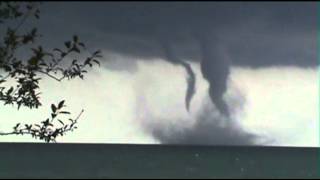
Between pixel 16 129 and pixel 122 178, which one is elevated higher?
pixel 122 178

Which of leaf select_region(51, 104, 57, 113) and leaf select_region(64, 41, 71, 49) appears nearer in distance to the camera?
leaf select_region(64, 41, 71, 49)

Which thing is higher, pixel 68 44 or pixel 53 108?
pixel 68 44

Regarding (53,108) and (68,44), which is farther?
(53,108)

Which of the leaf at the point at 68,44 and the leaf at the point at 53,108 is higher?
the leaf at the point at 68,44

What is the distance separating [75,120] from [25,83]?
67 cm

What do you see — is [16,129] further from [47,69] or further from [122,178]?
[122,178]

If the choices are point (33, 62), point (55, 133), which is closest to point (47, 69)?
point (33, 62)

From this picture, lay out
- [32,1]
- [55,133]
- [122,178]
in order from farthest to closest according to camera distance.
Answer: [122,178]
[55,133]
[32,1]

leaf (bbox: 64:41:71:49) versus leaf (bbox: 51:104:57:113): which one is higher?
leaf (bbox: 64:41:71:49)

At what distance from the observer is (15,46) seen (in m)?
6.65

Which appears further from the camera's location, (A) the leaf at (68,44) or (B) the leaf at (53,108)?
(B) the leaf at (53,108)

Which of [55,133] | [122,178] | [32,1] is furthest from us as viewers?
[122,178]

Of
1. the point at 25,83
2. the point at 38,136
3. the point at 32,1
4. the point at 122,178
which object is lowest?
the point at 38,136

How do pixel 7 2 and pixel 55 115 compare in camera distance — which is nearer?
pixel 7 2
